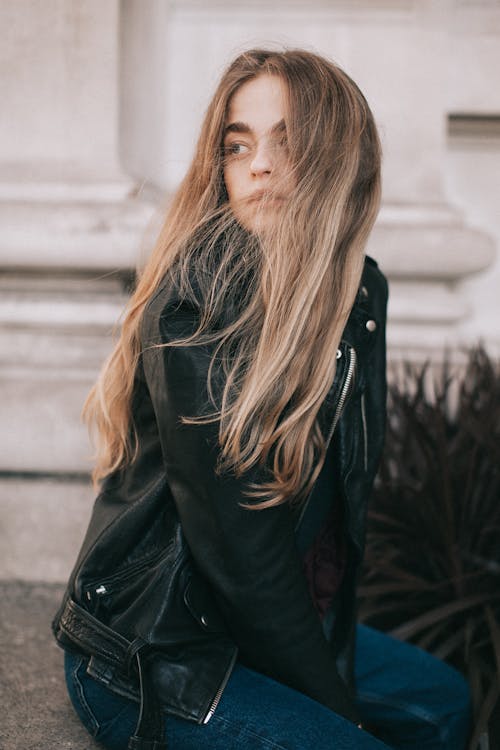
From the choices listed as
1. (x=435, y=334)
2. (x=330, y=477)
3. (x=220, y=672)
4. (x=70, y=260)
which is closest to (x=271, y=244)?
(x=330, y=477)

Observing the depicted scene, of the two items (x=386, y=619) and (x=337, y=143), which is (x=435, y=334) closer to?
(x=386, y=619)

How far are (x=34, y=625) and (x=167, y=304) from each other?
1235 mm

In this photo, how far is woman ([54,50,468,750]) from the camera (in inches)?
55.0

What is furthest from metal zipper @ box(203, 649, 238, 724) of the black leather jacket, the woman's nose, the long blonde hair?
the woman's nose

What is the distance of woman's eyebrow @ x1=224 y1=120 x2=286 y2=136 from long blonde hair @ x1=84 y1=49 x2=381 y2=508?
0.02 metres

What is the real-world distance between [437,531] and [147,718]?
1.22 m

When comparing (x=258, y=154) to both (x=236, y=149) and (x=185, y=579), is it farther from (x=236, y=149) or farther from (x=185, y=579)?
(x=185, y=579)

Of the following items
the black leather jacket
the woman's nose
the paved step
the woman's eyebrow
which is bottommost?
the paved step

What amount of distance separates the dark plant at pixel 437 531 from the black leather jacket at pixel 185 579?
0.81 metres

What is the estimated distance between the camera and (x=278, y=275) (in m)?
1.50

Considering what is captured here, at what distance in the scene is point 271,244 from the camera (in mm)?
1539

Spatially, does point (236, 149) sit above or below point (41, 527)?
above

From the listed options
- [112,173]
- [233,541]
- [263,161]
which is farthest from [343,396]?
[112,173]

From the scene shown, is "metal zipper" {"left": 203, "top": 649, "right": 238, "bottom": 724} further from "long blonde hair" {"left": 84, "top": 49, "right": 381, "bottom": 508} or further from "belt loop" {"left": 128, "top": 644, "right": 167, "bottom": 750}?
"long blonde hair" {"left": 84, "top": 49, "right": 381, "bottom": 508}
